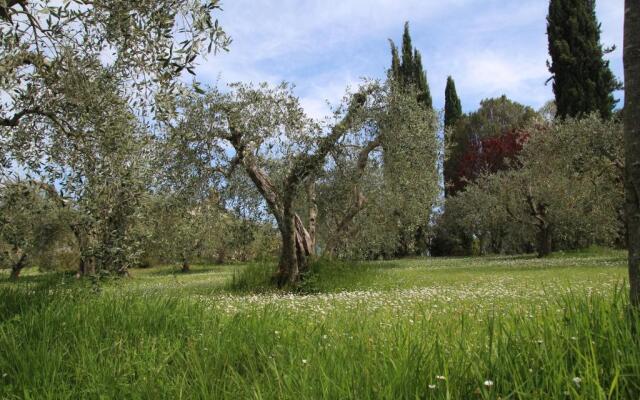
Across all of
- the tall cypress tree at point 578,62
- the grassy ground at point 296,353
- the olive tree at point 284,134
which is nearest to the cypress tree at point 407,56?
the tall cypress tree at point 578,62

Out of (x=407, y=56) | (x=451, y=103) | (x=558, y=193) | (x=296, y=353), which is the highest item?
(x=407, y=56)

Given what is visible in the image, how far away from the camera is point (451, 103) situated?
6216 centimetres

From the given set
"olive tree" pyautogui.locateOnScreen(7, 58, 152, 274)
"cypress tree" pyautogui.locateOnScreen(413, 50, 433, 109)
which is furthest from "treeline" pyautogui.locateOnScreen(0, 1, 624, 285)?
"cypress tree" pyautogui.locateOnScreen(413, 50, 433, 109)

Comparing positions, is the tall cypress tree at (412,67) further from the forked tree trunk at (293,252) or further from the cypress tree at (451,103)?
the forked tree trunk at (293,252)

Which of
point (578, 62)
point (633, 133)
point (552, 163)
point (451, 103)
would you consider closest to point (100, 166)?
point (633, 133)

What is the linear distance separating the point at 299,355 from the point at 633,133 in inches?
141

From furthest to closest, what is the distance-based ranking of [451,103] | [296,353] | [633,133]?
[451,103] < [296,353] < [633,133]

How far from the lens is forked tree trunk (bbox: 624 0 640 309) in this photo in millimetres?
4250

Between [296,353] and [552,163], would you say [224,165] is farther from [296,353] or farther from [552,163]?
[552,163]

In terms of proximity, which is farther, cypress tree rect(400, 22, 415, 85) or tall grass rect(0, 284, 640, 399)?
cypress tree rect(400, 22, 415, 85)

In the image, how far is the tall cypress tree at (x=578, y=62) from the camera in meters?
40.7

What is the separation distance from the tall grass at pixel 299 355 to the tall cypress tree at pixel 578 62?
4085 cm

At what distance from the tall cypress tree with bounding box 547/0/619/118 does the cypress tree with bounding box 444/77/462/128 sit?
19.3 m

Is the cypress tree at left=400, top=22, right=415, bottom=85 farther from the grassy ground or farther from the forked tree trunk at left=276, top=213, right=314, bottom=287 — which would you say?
the grassy ground
